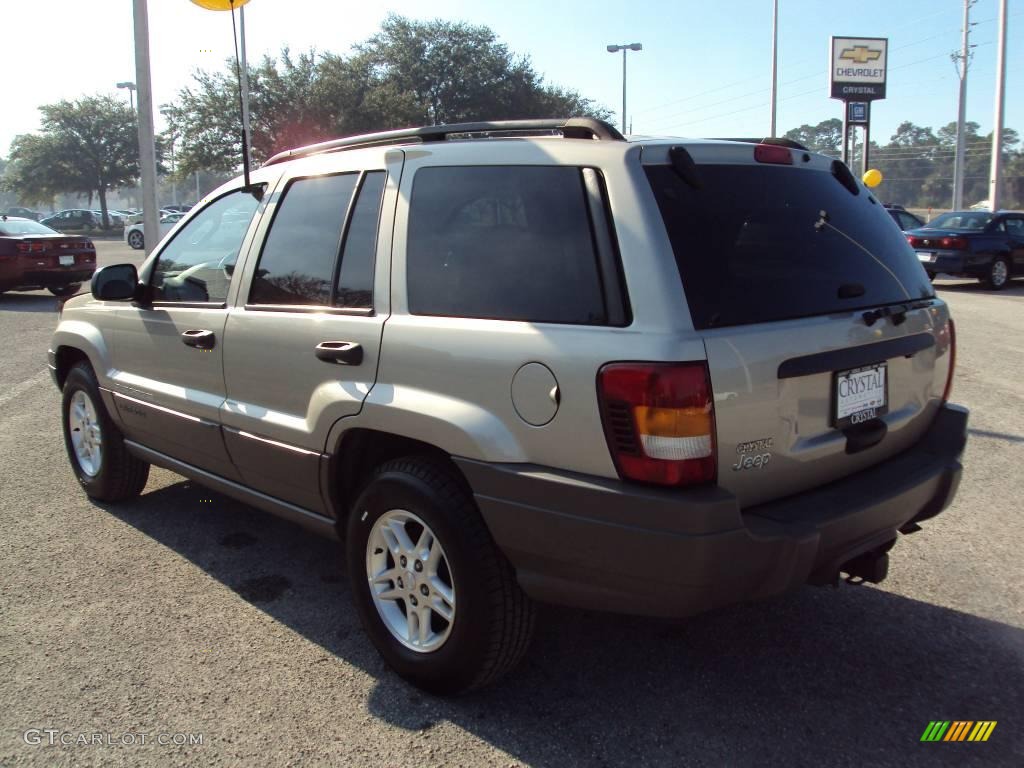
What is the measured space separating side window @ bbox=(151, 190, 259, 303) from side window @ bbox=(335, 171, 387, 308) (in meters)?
0.78

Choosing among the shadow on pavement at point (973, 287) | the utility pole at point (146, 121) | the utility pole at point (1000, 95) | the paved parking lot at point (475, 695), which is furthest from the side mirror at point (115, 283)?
the utility pole at point (1000, 95)

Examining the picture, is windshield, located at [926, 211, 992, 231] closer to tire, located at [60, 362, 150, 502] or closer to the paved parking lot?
the paved parking lot

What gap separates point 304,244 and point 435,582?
1478 mm

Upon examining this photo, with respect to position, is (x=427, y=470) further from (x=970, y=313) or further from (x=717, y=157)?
(x=970, y=313)

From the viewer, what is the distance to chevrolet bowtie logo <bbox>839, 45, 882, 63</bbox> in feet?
121

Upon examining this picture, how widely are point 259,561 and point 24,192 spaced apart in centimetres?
6397

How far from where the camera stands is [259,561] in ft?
13.4

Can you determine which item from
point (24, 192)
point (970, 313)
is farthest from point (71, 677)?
point (24, 192)

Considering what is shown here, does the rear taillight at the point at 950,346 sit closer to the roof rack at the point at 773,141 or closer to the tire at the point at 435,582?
the roof rack at the point at 773,141

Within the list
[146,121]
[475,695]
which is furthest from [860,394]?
[146,121]

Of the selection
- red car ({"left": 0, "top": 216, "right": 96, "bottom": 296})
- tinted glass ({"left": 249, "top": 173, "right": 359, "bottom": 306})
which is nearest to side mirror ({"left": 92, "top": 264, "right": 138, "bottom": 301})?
tinted glass ({"left": 249, "top": 173, "right": 359, "bottom": 306})

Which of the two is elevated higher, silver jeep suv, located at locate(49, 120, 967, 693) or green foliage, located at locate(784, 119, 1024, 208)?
green foliage, located at locate(784, 119, 1024, 208)

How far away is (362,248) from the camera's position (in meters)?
3.17

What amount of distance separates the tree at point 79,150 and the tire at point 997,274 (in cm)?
5169
